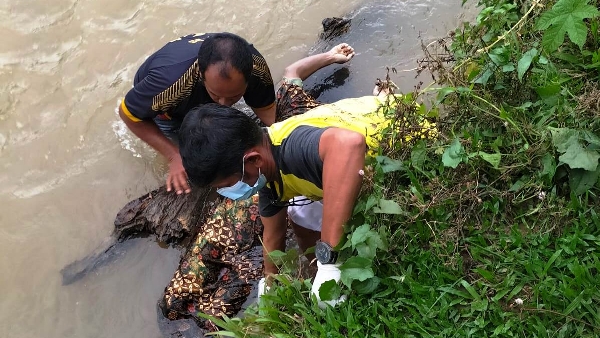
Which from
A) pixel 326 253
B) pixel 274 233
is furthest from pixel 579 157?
pixel 274 233

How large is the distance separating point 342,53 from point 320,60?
0.71 ft

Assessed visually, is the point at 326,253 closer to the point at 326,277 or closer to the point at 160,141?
the point at 326,277

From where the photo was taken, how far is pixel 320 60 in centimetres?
441

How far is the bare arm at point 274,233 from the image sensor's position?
Result: 2.91 metres

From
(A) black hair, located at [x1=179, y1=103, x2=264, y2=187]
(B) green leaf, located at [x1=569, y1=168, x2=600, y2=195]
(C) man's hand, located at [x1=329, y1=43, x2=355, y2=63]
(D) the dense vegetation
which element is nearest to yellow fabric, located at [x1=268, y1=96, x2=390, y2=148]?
(D) the dense vegetation

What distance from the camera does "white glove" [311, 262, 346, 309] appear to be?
225 centimetres

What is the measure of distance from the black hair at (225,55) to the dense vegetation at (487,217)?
1.15m

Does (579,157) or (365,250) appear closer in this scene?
Result: (579,157)

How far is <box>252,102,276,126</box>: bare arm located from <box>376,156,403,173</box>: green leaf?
180 cm

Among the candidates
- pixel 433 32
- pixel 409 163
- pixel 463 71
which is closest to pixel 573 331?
pixel 409 163

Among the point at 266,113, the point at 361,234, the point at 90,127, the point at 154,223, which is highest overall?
the point at 361,234

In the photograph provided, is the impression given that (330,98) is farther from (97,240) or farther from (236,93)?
(97,240)

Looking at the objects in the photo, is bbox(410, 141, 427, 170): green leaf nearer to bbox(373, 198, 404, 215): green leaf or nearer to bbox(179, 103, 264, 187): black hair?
bbox(373, 198, 404, 215): green leaf

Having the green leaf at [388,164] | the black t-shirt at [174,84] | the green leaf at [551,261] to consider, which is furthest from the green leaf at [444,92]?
the black t-shirt at [174,84]
